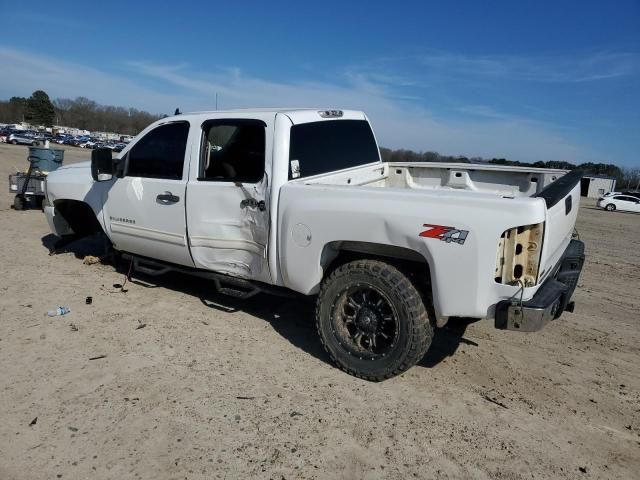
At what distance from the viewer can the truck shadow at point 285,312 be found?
4168mm

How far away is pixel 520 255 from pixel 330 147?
225cm

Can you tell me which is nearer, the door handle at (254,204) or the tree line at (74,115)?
the door handle at (254,204)

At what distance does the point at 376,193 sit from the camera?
3.41 m

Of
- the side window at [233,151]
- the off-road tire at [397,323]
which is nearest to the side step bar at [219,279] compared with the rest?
the off-road tire at [397,323]

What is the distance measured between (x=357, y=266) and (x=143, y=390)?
70.0 inches

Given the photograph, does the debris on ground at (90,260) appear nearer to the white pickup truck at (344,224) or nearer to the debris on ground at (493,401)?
the white pickup truck at (344,224)

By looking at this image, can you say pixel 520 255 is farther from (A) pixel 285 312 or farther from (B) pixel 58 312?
(B) pixel 58 312

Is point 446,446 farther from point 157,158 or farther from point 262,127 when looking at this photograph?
point 157,158

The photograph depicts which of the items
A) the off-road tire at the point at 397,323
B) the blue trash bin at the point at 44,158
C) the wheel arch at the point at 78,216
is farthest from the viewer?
the blue trash bin at the point at 44,158

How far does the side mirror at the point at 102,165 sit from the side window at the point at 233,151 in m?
1.21

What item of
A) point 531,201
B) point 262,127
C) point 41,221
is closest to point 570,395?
point 531,201

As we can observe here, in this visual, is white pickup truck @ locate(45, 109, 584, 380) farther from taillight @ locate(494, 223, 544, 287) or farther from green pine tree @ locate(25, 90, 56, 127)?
green pine tree @ locate(25, 90, 56, 127)

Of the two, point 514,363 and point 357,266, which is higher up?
point 357,266

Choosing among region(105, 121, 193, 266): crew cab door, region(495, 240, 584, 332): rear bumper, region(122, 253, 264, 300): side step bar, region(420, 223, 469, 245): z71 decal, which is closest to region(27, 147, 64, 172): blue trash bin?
region(105, 121, 193, 266): crew cab door
